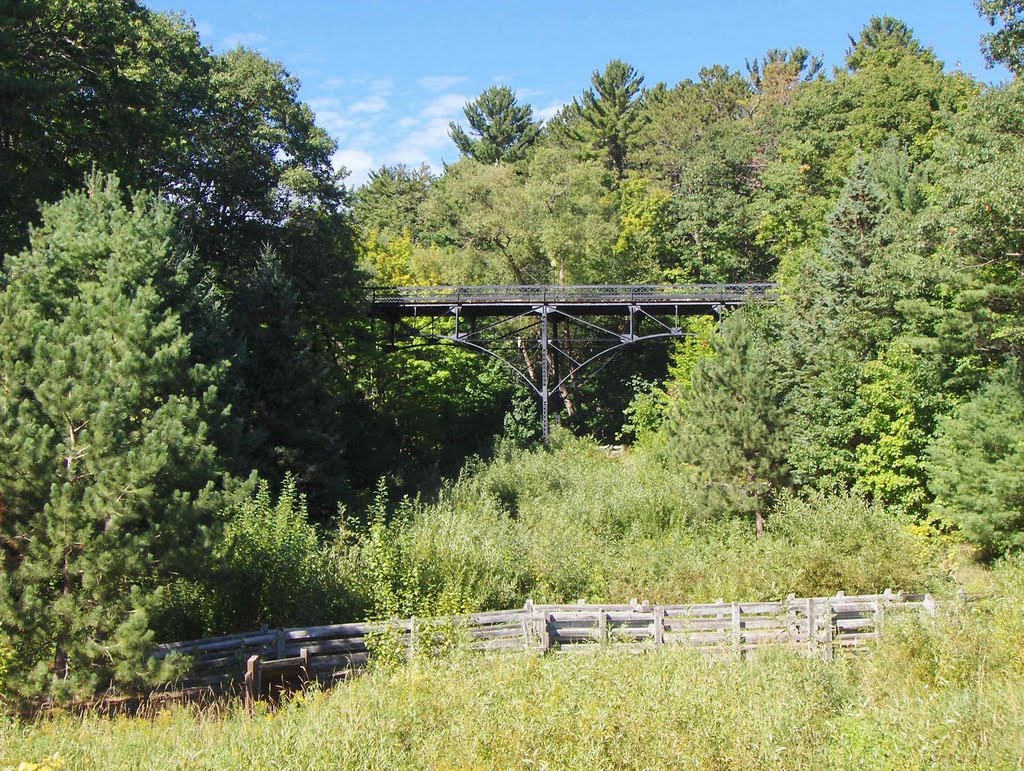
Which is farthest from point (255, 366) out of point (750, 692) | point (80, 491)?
point (750, 692)

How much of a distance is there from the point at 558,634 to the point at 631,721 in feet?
18.2

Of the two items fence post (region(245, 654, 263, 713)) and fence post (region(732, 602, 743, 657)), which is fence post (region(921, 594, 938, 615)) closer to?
fence post (region(732, 602, 743, 657))

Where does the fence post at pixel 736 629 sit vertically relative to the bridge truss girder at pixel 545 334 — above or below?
below

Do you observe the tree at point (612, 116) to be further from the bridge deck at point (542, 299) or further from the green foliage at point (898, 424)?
the green foliage at point (898, 424)

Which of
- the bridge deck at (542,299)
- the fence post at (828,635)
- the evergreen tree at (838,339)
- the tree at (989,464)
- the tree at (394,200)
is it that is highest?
the tree at (394,200)

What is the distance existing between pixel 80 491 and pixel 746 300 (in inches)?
858

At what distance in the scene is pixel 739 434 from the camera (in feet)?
61.8

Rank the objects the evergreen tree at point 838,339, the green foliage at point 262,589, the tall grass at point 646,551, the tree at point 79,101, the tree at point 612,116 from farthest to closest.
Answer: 1. the tree at point 612,116
2. the evergreen tree at point 838,339
3. the tree at point 79,101
4. the tall grass at point 646,551
5. the green foliage at point 262,589

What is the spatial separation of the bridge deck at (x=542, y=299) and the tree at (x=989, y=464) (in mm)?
11116

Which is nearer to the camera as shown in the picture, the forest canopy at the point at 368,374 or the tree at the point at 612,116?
the forest canopy at the point at 368,374

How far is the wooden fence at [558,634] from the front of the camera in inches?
396

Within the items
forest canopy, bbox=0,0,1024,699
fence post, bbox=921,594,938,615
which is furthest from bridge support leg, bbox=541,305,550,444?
fence post, bbox=921,594,938,615

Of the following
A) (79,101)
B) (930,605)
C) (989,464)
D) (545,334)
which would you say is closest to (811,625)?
(930,605)

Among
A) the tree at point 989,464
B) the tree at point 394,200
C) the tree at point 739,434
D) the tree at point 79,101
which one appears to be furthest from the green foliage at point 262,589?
the tree at point 394,200
